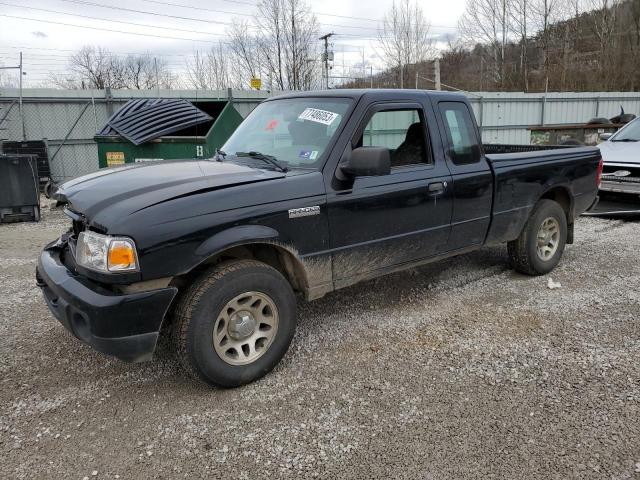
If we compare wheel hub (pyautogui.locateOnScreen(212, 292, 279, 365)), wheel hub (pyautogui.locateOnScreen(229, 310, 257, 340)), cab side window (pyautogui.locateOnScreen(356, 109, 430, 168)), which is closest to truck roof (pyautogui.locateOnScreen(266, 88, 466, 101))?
cab side window (pyautogui.locateOnScreen(356, 109, 430, 168))

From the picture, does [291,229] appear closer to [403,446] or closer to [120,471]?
[403,446]

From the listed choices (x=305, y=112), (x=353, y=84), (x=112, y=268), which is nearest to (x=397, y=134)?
(x=305, y=112)

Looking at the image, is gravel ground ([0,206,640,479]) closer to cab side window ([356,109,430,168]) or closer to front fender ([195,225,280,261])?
front fender ([195,225,280,261])

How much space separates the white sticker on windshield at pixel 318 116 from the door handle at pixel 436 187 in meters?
0.99

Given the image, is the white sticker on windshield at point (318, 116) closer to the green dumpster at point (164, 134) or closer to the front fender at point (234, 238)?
the front fender at point (234, 238)

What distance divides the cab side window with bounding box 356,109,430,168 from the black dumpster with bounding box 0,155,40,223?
23.4ft

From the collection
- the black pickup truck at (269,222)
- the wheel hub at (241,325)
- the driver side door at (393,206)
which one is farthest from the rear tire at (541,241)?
the wheel hub at (241,325)

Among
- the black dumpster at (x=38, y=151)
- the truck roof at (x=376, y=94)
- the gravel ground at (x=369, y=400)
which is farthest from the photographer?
the black dumpster at (x=38, y=151)

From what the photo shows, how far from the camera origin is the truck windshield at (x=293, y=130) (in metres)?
3.71

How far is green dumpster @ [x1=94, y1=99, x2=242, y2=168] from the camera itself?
8.32 metres

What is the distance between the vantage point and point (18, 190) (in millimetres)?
8828

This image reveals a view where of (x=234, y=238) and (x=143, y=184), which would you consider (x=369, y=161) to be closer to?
(x=234, y=238)

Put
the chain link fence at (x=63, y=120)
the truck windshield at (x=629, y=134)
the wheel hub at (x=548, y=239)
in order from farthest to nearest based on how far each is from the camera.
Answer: the chain link fence at (x=63, y=120) → the truck windshield at (x=629, y=134) → the wheel hub at (x=548, y=239)

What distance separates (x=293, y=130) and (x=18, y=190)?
277 inches
